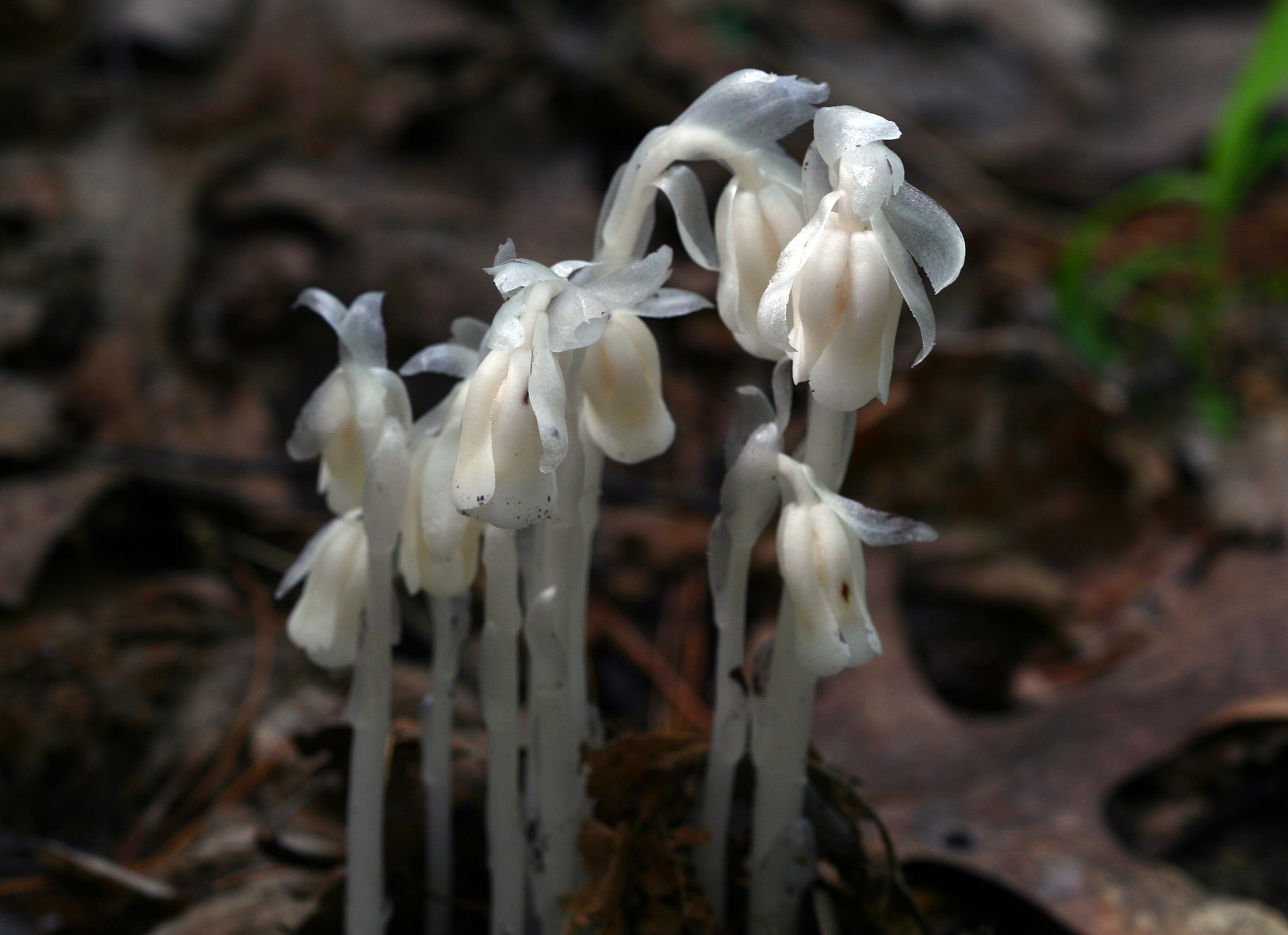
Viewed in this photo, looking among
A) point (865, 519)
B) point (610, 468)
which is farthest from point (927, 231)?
point (610, 468)

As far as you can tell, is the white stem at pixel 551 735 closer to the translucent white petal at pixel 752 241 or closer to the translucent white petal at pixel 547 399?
the translucent white petal at pixel 547 399

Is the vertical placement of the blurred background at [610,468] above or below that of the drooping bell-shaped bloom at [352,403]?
below

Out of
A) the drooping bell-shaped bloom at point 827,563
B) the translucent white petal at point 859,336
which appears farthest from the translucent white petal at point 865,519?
the translucent white petal at point 859,336

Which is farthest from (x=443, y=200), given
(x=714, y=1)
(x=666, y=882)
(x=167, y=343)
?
(x=666, y=882)

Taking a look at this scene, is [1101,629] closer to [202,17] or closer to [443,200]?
[443,200]

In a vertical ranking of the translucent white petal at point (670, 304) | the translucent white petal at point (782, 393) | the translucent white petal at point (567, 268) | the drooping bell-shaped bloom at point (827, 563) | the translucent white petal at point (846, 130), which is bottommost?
the drooping bell-shaped bloom at point (827, 563)

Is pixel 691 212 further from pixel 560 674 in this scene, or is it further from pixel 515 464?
pixel 560 674

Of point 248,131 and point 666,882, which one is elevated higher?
point 248,131
